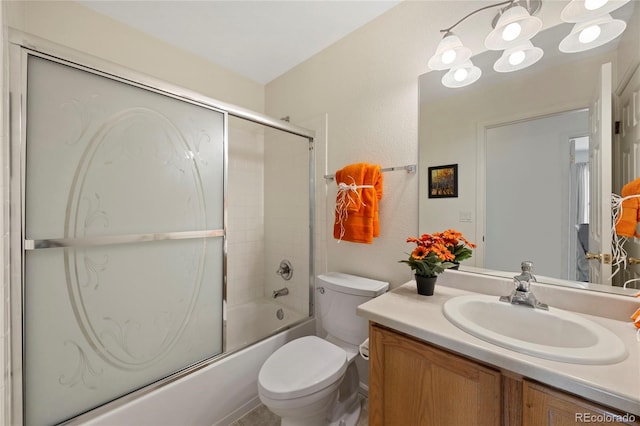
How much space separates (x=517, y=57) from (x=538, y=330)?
113 cm

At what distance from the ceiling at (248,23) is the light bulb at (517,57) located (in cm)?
79

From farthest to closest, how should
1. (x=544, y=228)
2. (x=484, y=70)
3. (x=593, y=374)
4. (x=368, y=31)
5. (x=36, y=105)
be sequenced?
(x=368, y=31) < (x=484, y=70) < (x=544, y=228) < (x=36, y=105) < (x=593, y=374)

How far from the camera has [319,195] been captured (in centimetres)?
194

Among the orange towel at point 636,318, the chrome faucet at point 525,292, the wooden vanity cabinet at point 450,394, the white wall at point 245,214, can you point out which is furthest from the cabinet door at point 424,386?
the white wall at point 245,214

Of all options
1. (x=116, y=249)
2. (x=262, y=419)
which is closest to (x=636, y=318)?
(x=262, y=419)

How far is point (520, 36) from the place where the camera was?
1049mm

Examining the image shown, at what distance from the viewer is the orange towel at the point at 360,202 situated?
1.49m

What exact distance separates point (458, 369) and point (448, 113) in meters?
1.17

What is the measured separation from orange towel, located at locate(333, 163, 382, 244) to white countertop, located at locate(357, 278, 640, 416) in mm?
495

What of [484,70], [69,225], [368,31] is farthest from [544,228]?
[69,225]

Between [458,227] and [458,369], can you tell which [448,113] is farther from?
[458,369]

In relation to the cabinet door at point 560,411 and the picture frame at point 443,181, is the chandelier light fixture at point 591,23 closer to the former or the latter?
the picture frame at point 443,181

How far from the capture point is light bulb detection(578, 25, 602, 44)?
3.06 feet

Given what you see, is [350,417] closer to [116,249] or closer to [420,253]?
[420,253]
